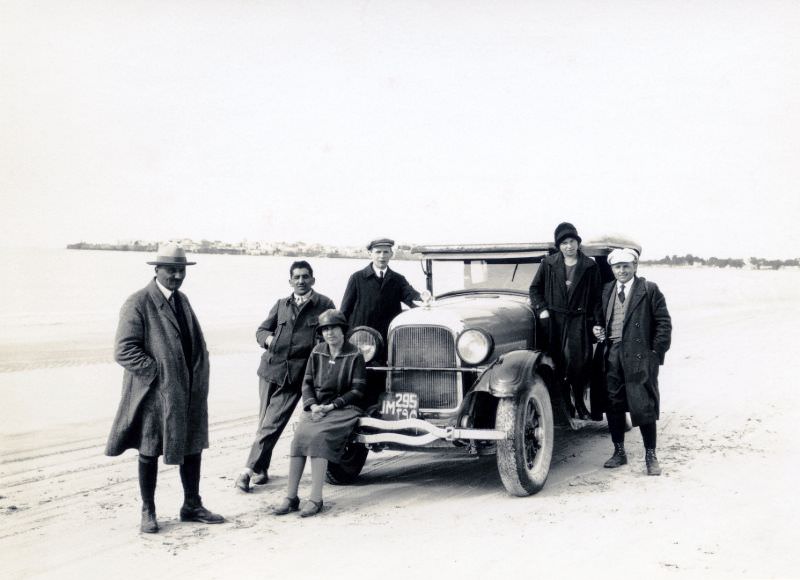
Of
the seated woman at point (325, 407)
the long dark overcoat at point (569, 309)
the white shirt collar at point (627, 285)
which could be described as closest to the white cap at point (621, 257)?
the white shirt collar at point (627, 285)

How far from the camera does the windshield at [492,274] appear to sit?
7250 millimetres

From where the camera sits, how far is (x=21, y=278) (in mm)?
25672

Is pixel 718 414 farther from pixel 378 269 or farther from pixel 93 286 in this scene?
pixel 93 286

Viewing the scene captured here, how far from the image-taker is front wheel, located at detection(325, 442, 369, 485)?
19.9 feet

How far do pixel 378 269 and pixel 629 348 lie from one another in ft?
7.71

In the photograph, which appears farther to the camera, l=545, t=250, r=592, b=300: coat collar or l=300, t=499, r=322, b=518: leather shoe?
l=545, t=250, r=592, b=300: coat collar

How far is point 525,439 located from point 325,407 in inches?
64.8

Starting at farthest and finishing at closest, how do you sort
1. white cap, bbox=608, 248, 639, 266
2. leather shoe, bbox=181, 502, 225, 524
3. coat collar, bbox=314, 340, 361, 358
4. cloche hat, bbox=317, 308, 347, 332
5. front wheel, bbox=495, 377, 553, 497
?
1. white cap, bbox=608, 248, 639, 266
2. coat collar, bbox=314, 340, 361, 358
3. cloche hat, bbox=317, 308, 347, 332
4. front wheel, bbox=495, 377, 553, 497
5. leather shoe, bbox=181, 502, 225, 524

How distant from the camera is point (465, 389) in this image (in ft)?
19.9

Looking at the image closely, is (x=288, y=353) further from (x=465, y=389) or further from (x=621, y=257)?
(x=621, y=257)

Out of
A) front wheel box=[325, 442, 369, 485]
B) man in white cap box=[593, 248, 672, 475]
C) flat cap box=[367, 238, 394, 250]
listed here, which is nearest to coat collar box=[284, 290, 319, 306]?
flat cap box=[367, 238, 394, 250]

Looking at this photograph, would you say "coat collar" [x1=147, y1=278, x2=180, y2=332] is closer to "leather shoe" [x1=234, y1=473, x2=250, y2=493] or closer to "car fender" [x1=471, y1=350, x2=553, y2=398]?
"leather shoe" [x1=234, y1=473, x2=250, y2=493]

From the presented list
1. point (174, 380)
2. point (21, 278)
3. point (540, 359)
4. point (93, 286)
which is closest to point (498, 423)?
point (540, 359)

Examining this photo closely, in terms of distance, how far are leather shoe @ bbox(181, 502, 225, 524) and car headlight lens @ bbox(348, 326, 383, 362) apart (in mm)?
1792
